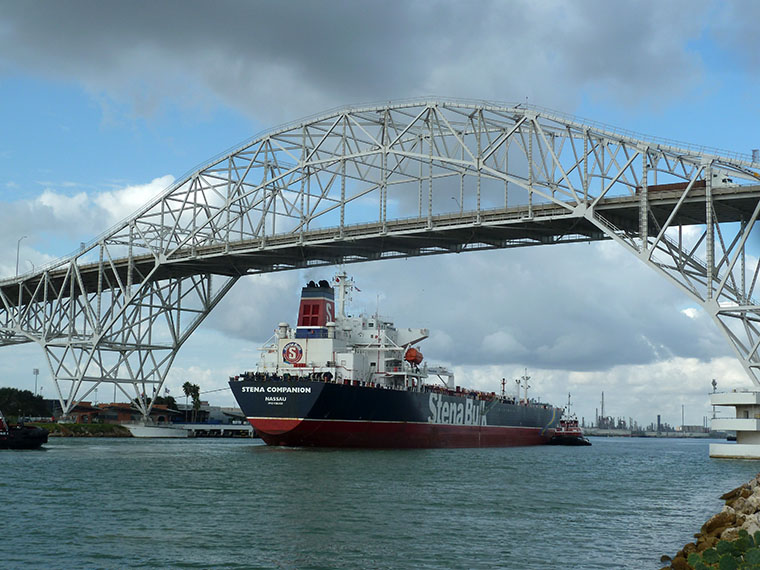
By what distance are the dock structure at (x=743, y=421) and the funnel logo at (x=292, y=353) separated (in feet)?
72.4

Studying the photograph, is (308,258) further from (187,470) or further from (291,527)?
(291,527)

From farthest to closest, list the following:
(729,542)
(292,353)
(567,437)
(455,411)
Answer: (567,437), (455,411), (292,353), (729,542)

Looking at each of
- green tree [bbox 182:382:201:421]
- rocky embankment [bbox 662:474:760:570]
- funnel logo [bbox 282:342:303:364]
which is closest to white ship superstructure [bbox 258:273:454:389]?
funnel logo [bbox 282:342:303:364]

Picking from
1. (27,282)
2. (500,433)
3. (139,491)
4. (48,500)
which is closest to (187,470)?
(139,491)

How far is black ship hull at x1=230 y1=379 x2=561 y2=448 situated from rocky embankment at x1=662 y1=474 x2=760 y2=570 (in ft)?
85.3

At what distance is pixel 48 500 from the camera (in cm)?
2473

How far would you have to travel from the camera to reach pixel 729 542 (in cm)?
1518

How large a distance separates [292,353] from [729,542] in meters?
36.8

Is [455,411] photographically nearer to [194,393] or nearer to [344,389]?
[344,389]

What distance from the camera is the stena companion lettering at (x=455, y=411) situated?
55359 millimetres

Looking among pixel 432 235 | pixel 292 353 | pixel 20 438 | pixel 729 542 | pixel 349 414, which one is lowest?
pixel 729 542

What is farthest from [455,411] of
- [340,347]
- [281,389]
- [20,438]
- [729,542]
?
[729,542]

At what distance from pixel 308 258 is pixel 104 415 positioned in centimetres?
4498

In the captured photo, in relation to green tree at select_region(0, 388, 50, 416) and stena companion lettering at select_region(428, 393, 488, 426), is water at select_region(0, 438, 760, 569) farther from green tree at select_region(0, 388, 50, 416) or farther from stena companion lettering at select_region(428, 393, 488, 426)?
green tree at select_region(0, 388, 50, 416)
